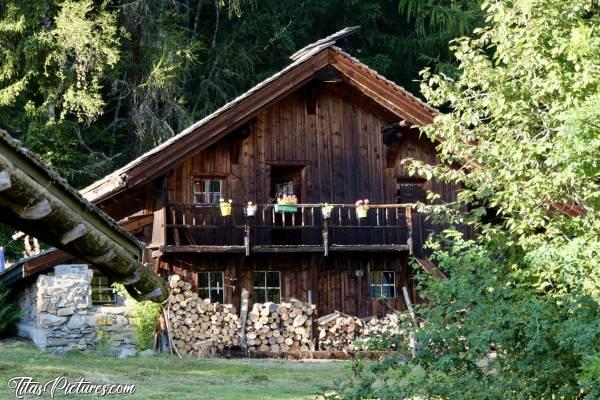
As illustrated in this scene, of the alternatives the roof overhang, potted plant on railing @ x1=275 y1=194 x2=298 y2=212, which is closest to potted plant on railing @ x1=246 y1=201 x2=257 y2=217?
potted plant on railing @ x1=275 y1=194 x2=298 y2=212

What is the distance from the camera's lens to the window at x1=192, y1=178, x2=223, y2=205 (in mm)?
23297

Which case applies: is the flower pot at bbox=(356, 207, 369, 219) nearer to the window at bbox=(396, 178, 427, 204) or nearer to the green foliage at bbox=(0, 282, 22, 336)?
the window at bbox=(396, 178, 427, 204)

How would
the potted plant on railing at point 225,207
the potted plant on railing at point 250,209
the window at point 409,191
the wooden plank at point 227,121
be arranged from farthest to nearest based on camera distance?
1. the window at point 409,191
2. the potted plant on railing at point 225,207
3. the potted plant on railing at point 250,209
4. the wooden plank at point 227,121

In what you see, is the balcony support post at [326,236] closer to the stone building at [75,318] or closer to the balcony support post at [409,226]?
the balcony support post at [409,226]

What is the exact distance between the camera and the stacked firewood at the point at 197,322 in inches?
856

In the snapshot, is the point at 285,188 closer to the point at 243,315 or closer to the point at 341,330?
the point at 243,315

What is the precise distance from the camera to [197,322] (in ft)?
72.1

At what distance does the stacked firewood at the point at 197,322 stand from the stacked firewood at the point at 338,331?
195 cm

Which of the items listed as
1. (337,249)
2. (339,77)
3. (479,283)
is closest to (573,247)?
(479,283)

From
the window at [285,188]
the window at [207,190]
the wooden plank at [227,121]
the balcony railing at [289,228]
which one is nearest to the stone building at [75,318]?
the balcony railing at [289,228]

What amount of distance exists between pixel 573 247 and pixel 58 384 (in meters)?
7.87

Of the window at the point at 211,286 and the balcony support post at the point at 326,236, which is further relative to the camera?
the window at the point at 211,286

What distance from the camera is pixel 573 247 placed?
12.3m

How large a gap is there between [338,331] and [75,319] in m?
5.77
